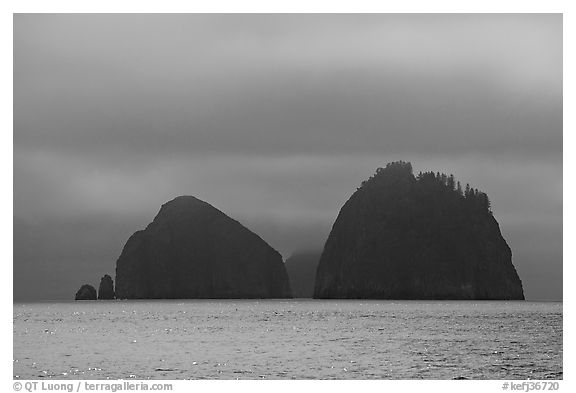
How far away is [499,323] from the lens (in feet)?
372

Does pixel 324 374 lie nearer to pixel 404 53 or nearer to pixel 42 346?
pixel 404 53

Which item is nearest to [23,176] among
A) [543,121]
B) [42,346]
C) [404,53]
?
[42,346]

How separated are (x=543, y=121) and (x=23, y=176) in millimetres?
57061

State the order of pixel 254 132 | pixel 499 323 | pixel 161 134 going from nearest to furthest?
1. pixel 161 134
2. pixel 254 132
3. pixel 499 323

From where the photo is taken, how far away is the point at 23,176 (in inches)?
2886

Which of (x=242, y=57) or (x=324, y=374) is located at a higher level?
(x=242, y=57)

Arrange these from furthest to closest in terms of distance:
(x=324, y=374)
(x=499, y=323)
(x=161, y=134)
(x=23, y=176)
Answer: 1. (x=499, y=323)
2. (x=161, y=134)
3. (x=23, y=176)
4. (x=324, y=374)

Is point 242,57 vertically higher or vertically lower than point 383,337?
higher
